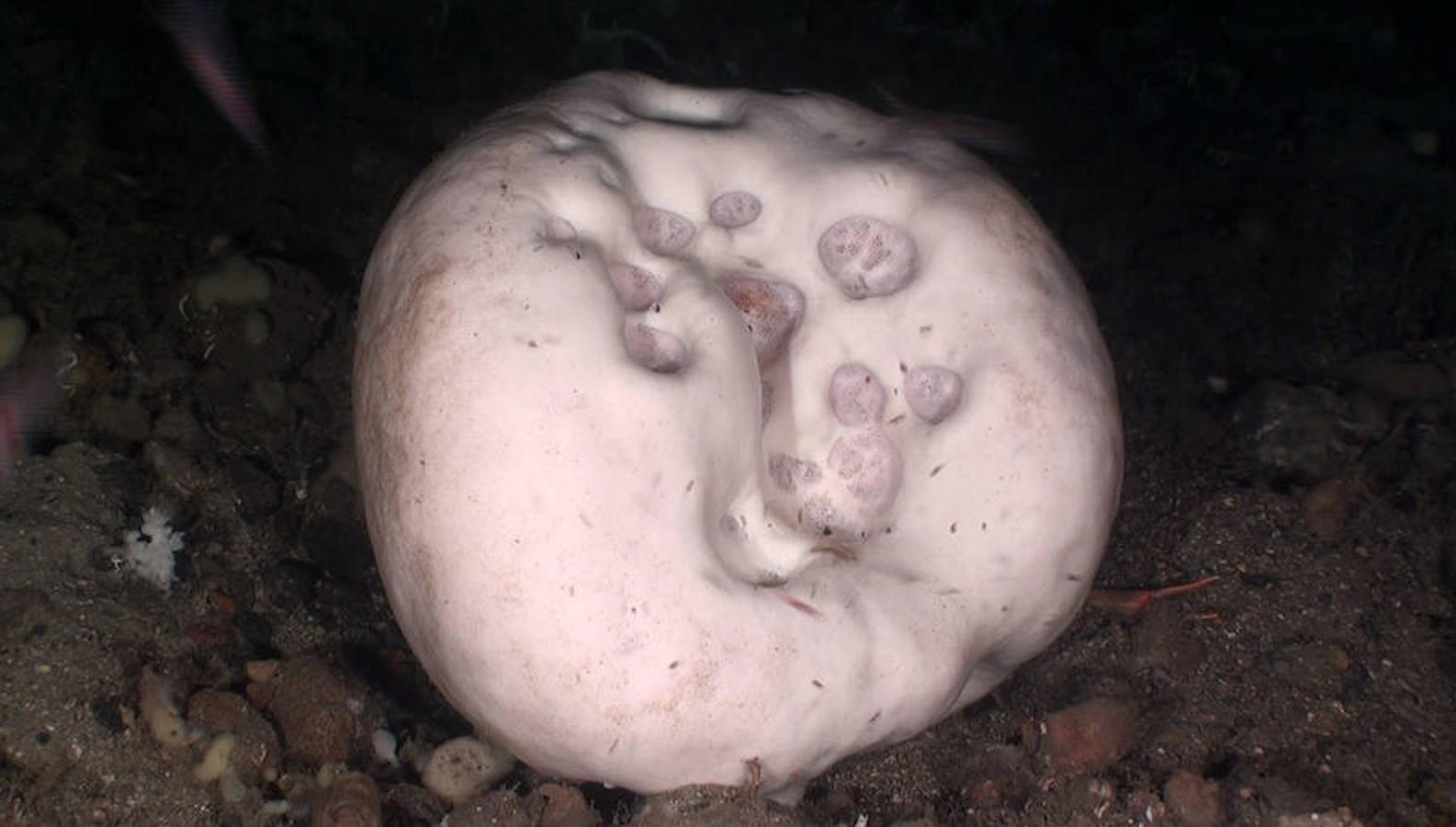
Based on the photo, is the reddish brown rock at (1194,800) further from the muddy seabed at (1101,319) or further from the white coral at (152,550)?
the white coral at (152,550)

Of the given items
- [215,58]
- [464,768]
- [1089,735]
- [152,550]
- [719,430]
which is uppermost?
[719,430]

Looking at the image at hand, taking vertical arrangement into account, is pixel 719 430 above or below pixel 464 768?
above

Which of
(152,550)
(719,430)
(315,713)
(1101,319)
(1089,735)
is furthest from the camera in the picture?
(1101,319)

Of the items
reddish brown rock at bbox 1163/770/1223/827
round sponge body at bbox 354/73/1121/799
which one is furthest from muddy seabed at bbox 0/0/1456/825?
round sponge body at bbox 354/73/1121/799

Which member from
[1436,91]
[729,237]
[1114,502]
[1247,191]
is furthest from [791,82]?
[1436,91]

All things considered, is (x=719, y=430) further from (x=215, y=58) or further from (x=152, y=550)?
(x=215, y=58)

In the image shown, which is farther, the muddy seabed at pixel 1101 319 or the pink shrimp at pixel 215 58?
the pink shrimp at pixel 215 58

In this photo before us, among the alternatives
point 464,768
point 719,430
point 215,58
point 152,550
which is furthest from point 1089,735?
point 215,58

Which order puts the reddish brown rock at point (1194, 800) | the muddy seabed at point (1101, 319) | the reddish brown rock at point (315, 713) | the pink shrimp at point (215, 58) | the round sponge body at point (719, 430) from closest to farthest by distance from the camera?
the round sponge body at point (719, 430), the reddish brown rock at point (1194, 800), the muddy seabed at point (1101, 319), the reddish brown rock at point (315, 713), the pink shrimp at point (215, 58)

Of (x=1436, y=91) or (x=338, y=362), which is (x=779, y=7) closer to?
(x=338, y=362)

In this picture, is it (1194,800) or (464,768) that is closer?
(1194,800)

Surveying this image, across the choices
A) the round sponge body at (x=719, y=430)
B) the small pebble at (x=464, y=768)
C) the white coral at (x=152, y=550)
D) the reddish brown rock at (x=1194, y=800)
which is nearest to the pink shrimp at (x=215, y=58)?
the white coral at (x=152, y=550)
